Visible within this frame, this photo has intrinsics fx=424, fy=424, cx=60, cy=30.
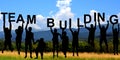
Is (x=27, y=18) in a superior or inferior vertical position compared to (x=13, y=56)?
superior

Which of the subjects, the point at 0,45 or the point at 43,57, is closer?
the point at 43,57

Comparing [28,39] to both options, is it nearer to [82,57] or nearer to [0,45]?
[82,57]

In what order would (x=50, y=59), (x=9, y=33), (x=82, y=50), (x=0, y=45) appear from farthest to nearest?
1. (x=0, y=45)
2. (x=82, y=50)
3. (x=9, y=33)
4. (x=50, y=59)

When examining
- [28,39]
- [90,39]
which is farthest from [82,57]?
[28,39]

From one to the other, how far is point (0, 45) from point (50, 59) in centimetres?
2119

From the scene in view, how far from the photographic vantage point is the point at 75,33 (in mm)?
38438

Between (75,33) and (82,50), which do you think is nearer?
(75,33)

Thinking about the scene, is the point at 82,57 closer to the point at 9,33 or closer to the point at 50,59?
the point at 50,59

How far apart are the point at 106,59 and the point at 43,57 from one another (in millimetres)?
5739

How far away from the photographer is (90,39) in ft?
126

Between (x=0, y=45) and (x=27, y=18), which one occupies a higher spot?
(x=27, y=18)

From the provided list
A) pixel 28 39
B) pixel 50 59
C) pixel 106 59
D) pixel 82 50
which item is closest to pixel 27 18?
pixel 28 39

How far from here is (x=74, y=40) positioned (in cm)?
3884

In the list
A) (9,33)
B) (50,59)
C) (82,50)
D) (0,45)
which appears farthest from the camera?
(0,45)
